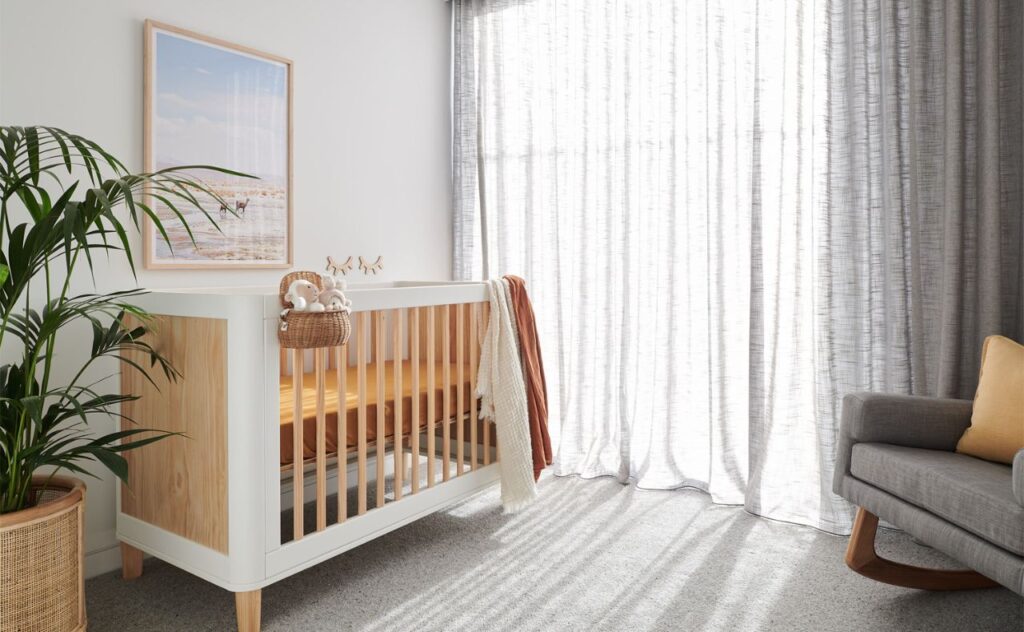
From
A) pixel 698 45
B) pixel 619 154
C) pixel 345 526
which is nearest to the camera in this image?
pixel 345 526

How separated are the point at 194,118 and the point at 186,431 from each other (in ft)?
3.57

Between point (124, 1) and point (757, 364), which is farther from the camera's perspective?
point (757, 364)

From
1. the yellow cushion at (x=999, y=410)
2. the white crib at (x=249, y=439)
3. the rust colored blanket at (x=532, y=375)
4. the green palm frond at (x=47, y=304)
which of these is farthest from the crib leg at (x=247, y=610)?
the yellow cushion at (x=999, y=410)

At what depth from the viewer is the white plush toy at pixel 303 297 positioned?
179 cm

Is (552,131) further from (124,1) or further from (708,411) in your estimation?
(124,1)

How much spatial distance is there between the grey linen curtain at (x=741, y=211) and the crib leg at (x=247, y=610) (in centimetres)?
165

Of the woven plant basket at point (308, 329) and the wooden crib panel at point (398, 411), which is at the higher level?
the woven plant basket at point (308, 329)

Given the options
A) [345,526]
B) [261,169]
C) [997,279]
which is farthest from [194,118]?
[997,279]

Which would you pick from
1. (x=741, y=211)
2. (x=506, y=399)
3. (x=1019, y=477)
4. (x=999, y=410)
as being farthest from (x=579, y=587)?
(x=741, y=211)

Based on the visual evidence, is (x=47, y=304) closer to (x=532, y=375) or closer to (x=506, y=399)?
(x=506, y=399)

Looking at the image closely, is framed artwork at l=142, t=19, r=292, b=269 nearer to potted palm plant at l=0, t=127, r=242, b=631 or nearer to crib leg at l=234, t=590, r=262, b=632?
potted palm plant at l=0, t=127, r=242, b=631

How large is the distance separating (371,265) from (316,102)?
69 cm

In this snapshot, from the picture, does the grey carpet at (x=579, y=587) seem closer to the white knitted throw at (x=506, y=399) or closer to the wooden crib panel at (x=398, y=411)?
the white knitted throw at (x=506, y=399)

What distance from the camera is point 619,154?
3080 millimetres
